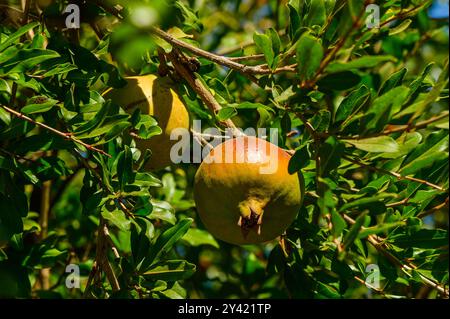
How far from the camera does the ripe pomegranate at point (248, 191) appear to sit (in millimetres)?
1372

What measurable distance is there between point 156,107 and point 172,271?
0.38 m

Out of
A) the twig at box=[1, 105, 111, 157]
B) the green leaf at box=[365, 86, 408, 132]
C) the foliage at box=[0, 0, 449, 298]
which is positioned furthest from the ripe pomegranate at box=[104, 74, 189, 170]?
the green leaf at box=[365, 86, 408, 132]

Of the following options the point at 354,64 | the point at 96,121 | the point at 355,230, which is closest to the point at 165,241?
the point at 96,121

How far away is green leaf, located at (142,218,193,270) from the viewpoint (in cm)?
153

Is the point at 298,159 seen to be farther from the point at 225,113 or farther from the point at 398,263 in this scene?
the point at 398,263

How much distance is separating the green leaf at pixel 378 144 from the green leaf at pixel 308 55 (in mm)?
143

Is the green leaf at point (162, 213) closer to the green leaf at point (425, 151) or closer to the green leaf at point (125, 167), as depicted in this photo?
the green leaf at point (125, 167)

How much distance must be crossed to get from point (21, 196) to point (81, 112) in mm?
232

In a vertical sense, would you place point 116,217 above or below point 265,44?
below

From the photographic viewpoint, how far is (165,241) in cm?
154

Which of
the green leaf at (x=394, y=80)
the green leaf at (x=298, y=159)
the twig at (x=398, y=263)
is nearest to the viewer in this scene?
the green leaf at (x=298, y=159)

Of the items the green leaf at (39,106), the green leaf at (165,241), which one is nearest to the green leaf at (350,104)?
the green leaf at (165,241)

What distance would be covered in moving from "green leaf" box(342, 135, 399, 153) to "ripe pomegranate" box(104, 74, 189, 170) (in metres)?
0.55
